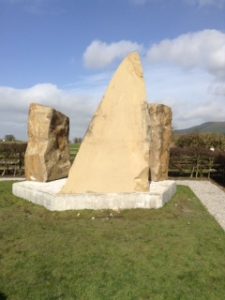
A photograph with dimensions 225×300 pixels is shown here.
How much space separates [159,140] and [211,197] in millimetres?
2731

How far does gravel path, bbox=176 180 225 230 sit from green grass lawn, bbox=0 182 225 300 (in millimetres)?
675

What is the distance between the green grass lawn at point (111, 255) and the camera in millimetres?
5332

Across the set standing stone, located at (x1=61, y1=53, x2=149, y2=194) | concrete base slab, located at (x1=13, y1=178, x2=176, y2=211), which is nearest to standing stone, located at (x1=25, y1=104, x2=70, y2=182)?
concrete base slab, located at (x1=13, y1=178, x2=176, y2=211)

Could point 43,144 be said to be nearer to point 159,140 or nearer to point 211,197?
point 159,140

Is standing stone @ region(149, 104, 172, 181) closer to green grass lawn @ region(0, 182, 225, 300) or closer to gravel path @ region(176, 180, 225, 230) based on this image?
gravel path @ region(176, 180, 225, 230)

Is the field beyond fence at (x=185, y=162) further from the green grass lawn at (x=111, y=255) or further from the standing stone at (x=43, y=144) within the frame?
the green grass lawn at (x=111, y=255)

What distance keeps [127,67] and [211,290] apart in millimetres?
7169

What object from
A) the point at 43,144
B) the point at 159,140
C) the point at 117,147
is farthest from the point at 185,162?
the point at 117,147

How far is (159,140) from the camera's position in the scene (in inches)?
539

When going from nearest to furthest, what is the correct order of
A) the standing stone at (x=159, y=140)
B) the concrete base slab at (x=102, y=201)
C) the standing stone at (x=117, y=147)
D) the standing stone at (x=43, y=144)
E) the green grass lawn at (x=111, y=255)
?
the green grass lawn at (x=111, y=255) < the concrete base slab at (x=102, y=201) < the standing stone at (x=117, y=147) < the standing stone at (x=43, y=144) < the standing stone at (x=159, y=140)

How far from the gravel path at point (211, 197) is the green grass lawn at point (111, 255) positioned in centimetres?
68

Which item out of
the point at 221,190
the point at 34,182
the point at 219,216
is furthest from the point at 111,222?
the point at 221,190

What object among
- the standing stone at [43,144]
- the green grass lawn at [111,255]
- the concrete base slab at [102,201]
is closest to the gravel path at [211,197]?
the green grass lawn at [111,255]

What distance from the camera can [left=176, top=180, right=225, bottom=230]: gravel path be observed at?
10670 mm
